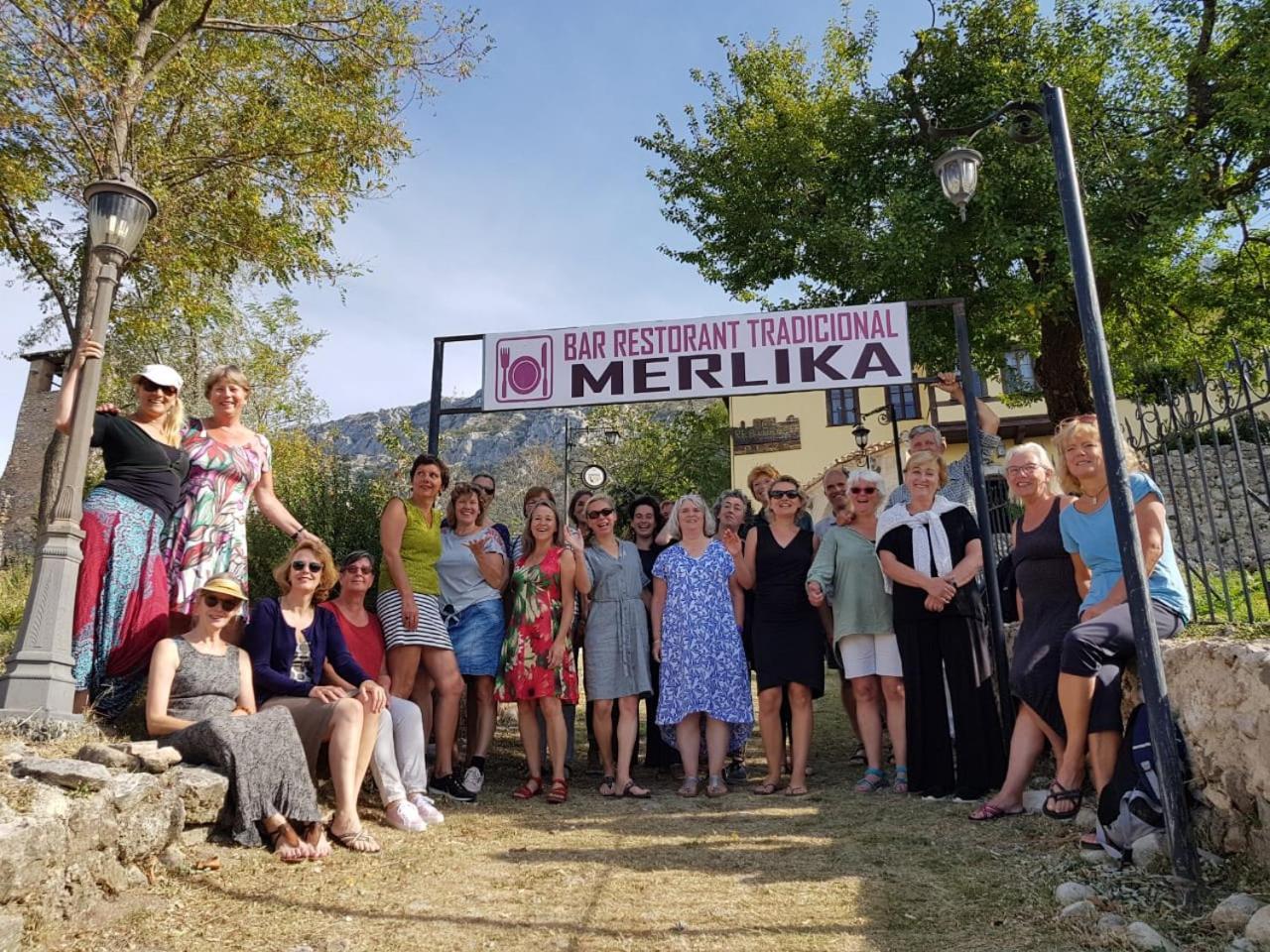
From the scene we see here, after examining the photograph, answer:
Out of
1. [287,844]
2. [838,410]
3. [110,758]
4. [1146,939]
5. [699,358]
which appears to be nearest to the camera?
[1146,939]

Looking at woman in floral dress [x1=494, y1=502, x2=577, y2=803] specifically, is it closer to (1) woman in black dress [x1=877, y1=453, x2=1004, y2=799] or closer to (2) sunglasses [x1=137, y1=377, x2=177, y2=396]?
(1) woman in black dress [x1=877, y1=453, x2=1004, y2=799]

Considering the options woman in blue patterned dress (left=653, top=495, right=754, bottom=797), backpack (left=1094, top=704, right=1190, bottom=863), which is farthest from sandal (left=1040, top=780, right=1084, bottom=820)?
woman in blue patterned dress (left=653, top=495, right=754, bottom=797)

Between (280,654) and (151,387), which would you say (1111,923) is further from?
(151,387)

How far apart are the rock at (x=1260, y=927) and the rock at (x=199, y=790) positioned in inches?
141

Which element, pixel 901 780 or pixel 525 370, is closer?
pixel 901 780

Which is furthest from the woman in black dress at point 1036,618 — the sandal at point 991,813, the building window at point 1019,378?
the building window at point 1019,378

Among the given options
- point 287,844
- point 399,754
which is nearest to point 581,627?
point 399,754

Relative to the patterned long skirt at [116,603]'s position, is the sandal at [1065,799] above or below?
below

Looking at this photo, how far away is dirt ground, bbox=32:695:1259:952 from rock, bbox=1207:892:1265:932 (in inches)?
2.5

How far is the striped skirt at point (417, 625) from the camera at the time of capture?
502 cm

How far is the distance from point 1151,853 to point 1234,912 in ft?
1.70

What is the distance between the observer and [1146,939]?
2.60 m

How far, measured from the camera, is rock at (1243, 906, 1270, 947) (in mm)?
2455

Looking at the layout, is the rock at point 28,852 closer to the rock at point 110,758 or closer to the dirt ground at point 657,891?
the dirt ground at point 657,891
